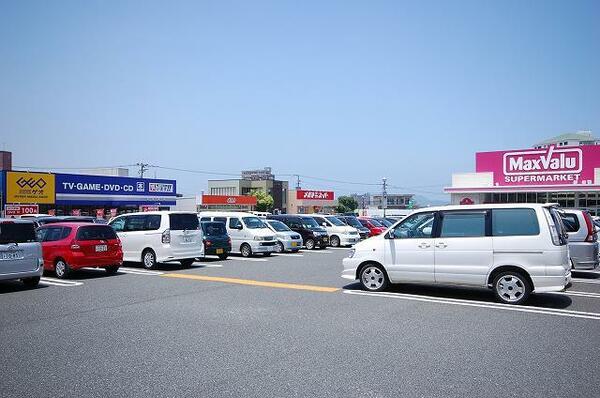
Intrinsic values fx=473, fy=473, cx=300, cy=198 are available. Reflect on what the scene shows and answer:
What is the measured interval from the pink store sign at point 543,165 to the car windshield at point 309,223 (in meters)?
18.6

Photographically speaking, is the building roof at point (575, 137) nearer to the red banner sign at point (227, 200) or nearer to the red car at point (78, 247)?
the red banner sign at point (227, 200)

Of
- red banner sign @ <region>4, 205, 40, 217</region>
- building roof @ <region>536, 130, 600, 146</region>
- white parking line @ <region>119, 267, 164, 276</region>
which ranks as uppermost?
building roof @ <region>536, 130, 600, 146</region>

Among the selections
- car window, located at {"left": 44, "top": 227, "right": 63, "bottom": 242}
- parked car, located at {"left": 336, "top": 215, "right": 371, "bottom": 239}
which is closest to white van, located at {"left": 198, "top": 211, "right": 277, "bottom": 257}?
car window, located at {"left": 44, "top": 227, "right": 63, "bottom": 242}

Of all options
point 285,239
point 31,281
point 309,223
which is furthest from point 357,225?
point 31,281

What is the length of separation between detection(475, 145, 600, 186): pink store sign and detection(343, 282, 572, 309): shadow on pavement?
2696 cm

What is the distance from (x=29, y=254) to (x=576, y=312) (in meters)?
12.0

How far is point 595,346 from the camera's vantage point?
640 centimetres

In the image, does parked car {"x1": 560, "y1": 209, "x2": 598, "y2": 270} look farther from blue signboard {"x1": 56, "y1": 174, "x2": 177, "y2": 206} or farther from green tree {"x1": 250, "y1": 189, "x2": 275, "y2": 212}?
green tree {"x1": 250, "y1": 189, "x2": 275, "y2": 212}

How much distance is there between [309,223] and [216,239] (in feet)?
24.8

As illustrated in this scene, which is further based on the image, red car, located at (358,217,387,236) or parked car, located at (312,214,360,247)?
red car, located at (358,217,387,236)

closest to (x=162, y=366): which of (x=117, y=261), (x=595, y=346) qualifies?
(x=595, y=346)

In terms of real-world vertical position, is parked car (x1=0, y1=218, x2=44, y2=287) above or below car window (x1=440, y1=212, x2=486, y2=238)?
below

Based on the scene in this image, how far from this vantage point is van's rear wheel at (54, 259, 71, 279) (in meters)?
13.2

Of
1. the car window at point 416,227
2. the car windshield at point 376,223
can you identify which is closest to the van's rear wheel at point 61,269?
the car window at point 416,227
